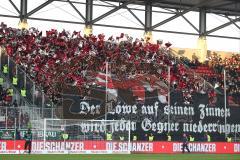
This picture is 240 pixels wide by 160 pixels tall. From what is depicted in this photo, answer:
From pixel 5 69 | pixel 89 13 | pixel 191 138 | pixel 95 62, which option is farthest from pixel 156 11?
pixel 5 69

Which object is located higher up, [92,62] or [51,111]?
[92,62]

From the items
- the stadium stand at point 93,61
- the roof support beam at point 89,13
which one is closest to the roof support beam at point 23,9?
the stadium stand at point 93,61

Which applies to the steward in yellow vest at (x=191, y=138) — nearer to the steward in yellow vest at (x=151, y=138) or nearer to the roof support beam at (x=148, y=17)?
the steward in yellow vest at (x=151, y=138)

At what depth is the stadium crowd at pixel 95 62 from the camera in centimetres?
3472

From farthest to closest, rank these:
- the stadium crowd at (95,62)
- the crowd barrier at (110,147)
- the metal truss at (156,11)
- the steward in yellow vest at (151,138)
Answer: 1. the metal truss at (156,11)
2. the stadium crowd at (95,62)
3. the steward in yellow vest at (151,138)
4. the crowd barrier at (110,147)

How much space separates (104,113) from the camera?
101 feet

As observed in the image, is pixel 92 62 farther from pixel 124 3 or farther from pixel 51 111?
pixel 51 111

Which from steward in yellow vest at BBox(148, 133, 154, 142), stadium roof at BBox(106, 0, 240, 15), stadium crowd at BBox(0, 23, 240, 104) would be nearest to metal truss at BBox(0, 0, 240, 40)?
stadium roof at BBox(106, 0, 240, 15)

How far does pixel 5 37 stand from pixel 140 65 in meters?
8.85

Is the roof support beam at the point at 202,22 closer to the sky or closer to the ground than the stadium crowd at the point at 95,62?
closer to the sky

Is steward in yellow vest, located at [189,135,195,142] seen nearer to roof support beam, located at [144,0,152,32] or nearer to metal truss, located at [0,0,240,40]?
metal truss, located at [0,0,240,40]

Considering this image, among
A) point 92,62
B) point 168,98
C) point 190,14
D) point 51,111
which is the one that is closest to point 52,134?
point 51,111

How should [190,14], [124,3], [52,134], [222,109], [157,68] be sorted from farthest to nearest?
1. [190,14]
2. [124,3]
3. [157,68]
4. [222,109]
5. [52,134]

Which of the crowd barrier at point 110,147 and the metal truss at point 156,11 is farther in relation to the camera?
the metal truss at point 156,11
